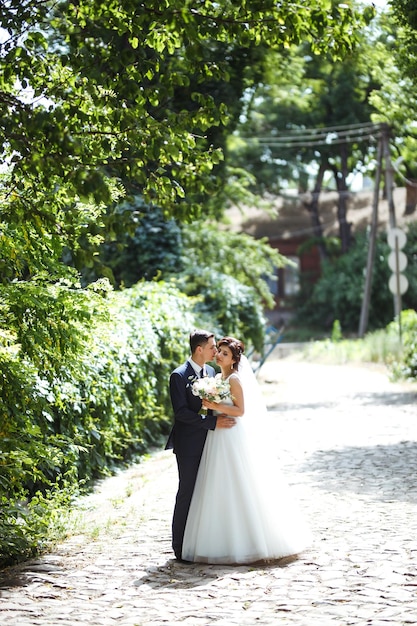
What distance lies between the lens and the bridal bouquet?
838 cm

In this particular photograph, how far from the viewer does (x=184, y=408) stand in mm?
8508

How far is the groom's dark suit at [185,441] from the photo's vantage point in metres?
8.48

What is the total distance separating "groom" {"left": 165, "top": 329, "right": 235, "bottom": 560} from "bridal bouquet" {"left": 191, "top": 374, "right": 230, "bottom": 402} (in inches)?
5.9

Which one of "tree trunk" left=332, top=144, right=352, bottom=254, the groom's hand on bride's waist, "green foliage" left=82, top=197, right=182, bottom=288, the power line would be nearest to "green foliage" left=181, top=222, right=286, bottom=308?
"green foliage" left=82, top=197, right=182, bottom=288

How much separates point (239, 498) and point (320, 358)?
3173 cm

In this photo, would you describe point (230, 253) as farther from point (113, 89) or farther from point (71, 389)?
point (113, 89)

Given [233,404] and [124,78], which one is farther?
[233,404]

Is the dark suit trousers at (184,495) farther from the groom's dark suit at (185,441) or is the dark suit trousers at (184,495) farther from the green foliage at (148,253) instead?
the green foliage at (148,253)

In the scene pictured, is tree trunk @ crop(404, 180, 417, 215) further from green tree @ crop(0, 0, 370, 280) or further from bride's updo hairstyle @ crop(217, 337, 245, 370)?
green tree @ crop(0, 0, 370, 280)

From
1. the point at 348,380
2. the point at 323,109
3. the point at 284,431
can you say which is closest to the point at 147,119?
the point at 284,431

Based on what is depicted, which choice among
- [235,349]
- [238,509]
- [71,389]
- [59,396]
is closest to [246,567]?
[238,509]

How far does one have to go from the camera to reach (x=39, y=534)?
867cm

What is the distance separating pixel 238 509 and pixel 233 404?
2.79ft

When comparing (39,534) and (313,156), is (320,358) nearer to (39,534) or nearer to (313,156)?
(313,156)
